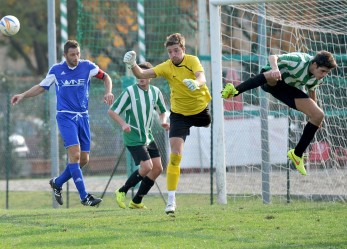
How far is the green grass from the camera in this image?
334 inches

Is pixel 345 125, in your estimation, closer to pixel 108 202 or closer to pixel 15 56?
pixel 108 202

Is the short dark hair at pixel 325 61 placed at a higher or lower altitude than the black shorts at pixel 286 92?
higher

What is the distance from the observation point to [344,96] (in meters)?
14.4

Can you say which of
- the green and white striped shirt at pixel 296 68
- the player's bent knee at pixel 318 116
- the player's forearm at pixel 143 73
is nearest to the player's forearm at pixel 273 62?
the green and white striped shirt at pixel 296 68

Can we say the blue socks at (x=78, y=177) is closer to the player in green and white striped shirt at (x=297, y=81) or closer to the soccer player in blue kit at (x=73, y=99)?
the soccer player in blue kit at (x=73, y=99)

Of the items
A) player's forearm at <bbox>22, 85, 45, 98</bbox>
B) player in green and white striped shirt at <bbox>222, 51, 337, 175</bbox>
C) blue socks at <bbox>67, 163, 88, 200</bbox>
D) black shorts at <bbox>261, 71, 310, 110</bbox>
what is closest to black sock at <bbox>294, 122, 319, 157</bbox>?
player in green and white striped shirt at <bbox>222, 51, 337, 175</bbox>

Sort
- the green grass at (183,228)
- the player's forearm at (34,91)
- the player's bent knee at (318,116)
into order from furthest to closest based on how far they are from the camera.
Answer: the player's forearm at (34,91) → the player's bent knee at (318,116) → the green grass at (183,228)

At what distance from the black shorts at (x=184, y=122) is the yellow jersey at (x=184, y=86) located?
54mm

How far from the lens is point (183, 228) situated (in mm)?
9500

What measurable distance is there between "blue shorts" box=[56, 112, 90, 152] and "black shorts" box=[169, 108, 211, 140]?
1.29m

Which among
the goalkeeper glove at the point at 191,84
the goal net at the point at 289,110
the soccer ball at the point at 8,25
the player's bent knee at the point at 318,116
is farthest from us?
the goal net at the point at 289,110

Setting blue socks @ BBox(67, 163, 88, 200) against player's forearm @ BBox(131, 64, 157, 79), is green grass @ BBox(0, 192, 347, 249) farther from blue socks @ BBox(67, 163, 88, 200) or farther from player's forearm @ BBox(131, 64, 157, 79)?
player's forearm @ BBox(131, 64, 157, 79)

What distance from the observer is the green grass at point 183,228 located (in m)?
8.49

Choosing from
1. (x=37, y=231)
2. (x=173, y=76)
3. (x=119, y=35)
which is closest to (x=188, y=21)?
(x=119, y=35)
